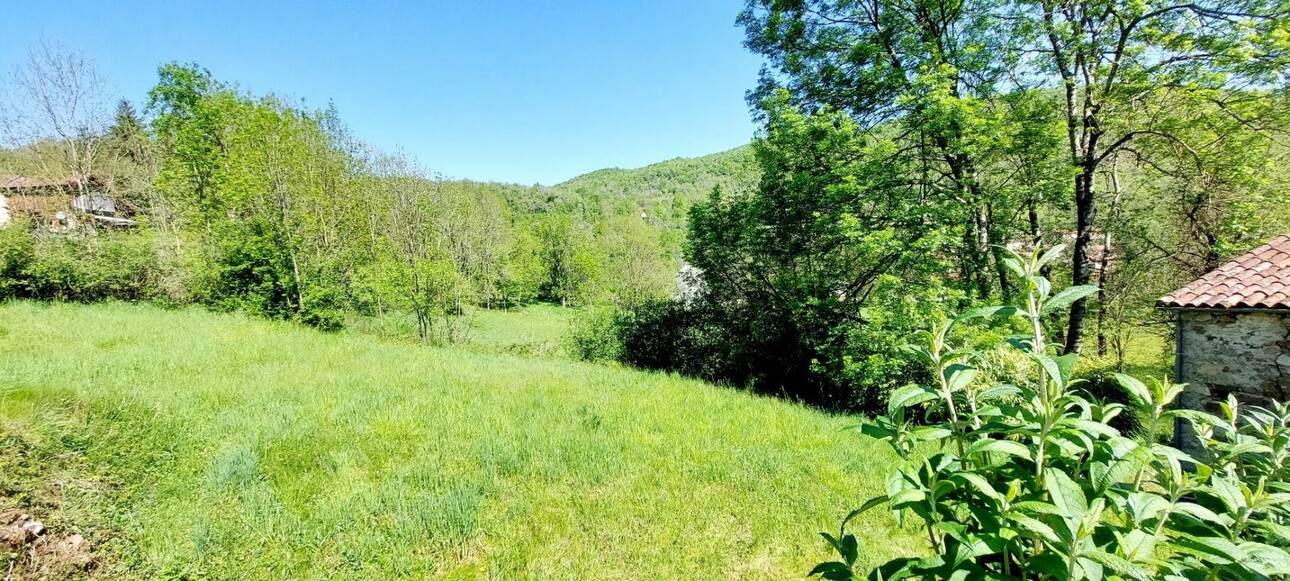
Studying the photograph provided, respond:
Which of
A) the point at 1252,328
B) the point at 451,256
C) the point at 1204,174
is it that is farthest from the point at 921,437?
the point at 451,256

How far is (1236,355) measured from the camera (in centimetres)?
594

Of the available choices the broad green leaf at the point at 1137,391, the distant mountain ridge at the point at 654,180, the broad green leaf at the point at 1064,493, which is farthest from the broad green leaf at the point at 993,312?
the distant mountain ridge at the point at 654,180

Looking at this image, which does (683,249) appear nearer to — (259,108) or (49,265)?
(259,108)

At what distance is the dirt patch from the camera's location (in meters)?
2.55

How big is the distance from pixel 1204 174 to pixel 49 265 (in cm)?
2876

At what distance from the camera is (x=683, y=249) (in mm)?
12750

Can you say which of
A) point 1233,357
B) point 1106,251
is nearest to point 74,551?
point 1233,357

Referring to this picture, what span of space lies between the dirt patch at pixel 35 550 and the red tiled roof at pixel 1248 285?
11713 mm

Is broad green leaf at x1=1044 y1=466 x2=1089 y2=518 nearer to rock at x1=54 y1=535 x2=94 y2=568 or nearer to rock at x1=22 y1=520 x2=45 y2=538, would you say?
rock at x1=54 y1=535 x2=94 y2=568

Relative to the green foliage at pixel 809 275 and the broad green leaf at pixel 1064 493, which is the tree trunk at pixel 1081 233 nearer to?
the green foliage at pixel 809 275

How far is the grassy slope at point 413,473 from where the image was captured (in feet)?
10.3

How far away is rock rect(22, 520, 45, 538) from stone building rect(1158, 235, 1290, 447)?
11.9m

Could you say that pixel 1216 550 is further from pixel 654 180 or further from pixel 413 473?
pixel 654 180

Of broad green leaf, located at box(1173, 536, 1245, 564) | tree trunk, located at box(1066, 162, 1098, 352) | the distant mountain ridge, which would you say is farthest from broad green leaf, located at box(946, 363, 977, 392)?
the distant mountain ridge
